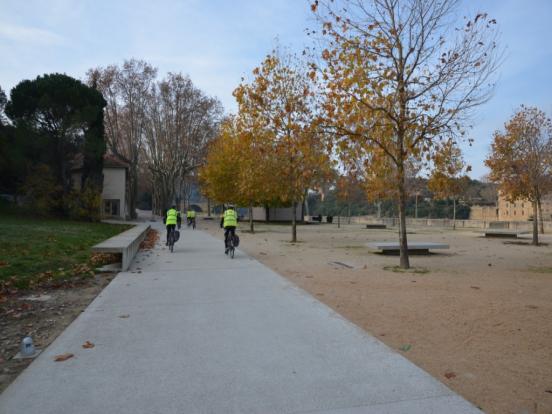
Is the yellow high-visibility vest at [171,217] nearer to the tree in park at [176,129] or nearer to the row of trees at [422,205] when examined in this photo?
the tree in park at [176,129]

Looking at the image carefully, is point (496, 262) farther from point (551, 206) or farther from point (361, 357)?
point (551, 206)

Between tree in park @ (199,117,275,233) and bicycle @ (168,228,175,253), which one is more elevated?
tree in park @ (199,117,275,233)

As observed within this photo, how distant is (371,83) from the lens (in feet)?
38.8

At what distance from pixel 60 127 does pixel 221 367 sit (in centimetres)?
3578

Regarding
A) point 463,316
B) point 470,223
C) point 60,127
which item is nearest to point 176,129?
point 60,127

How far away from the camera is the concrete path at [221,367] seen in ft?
12.1

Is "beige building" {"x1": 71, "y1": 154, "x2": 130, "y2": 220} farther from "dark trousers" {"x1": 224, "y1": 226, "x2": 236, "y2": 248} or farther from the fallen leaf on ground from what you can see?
the fallen leaf on ground

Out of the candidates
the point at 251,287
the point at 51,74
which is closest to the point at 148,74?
the point at 51,74

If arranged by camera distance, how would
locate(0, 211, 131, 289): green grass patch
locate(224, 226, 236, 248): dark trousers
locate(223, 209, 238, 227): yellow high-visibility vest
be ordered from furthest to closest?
locate(223, 209, 238, 227): yellow high-visibility vest < locate(224, 226, 236, 248): dark trousers < locate(0, 211, 131, 289): green grass patch

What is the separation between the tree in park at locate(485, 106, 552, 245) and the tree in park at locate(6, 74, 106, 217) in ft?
93.1

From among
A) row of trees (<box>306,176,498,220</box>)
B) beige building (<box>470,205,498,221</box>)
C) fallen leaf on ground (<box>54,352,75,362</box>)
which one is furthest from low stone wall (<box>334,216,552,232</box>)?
fallen leaf on ground (<box>54,352,75,362</box>)

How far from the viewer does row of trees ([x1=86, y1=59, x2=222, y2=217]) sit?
47.3 meters

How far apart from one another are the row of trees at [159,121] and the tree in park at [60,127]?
9.66 meters

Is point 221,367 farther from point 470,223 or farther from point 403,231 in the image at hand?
point 470,223
